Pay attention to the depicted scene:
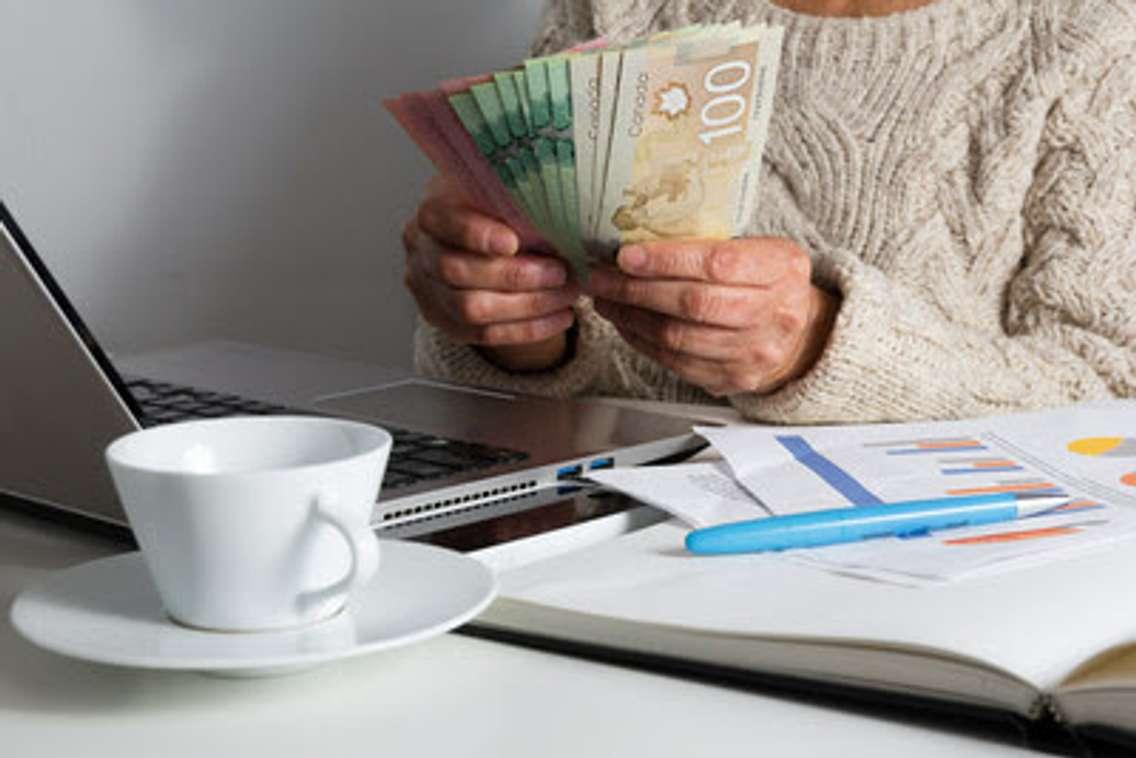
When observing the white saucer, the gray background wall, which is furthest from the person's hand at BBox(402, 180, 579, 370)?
the gray background wall

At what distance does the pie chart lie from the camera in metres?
1.01

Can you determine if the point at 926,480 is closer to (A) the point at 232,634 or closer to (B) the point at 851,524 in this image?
(B) the point at 851,524

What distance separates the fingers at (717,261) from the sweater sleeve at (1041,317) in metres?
0.07

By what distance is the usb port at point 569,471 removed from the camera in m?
0.96

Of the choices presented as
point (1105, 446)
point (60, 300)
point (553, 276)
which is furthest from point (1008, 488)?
point (60, 300)

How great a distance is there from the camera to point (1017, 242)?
1418mm

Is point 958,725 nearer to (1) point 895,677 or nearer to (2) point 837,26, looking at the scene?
(1) point 895,677

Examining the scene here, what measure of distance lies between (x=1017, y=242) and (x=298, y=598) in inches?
35.3

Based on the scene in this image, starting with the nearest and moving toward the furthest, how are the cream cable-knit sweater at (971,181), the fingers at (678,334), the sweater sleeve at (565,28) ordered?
the fingers at (678,334) → the cream cable-knit sweater at (971,181) → the sweater sleeve at (565,28)

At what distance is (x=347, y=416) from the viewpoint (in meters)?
1.11

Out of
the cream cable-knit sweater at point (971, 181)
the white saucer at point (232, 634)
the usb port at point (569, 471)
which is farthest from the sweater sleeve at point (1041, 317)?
the white saucer at point (232, 634)

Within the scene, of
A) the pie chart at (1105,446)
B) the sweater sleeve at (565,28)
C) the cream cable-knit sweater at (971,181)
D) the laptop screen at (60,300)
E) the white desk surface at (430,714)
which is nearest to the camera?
the white desk surface at (430,714)

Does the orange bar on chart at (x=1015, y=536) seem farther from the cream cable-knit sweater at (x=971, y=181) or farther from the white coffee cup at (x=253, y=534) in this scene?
the cream cable-knit sweater at (x=971, y=181)

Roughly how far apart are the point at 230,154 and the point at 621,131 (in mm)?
957
